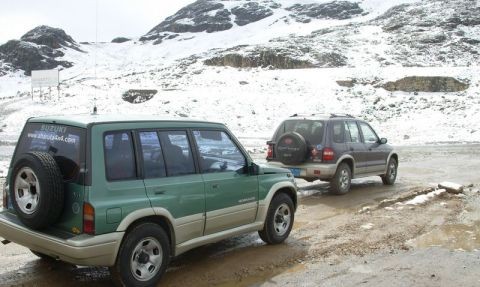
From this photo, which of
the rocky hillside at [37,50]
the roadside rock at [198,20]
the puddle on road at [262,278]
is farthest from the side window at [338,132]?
the roadside rock at [198,20]

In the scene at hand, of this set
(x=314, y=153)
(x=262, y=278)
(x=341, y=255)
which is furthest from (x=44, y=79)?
(x=262, y=278)

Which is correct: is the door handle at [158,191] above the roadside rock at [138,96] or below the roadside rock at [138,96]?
below

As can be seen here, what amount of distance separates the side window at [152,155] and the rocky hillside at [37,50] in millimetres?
83725

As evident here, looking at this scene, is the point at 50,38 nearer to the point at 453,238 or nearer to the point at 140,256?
the point at 453,238

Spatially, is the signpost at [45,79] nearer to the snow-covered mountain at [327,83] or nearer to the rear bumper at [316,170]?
the snow-covered mountain at [327,83]

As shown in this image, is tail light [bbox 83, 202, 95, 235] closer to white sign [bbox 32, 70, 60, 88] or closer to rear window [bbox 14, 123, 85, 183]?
rear window [bbox 14, 123, 85, 183]

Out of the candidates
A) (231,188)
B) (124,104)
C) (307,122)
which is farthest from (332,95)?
(231,188)

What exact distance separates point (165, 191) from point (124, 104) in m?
30.3

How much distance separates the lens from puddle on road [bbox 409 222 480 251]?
6840 mm

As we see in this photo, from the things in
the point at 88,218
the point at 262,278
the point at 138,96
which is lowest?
the point at 262,278

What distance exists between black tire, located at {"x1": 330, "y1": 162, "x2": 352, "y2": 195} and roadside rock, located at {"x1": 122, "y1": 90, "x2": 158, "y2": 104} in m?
26.2

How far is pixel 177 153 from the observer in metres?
5.41

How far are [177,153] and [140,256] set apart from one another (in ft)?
3.75

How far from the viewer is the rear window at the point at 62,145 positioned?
4609mm
